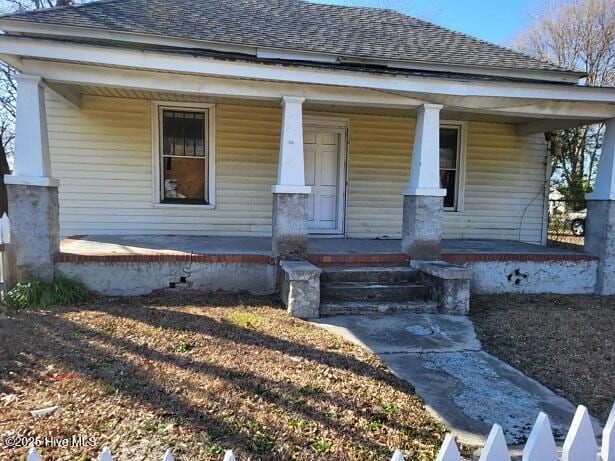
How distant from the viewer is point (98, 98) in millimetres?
7301

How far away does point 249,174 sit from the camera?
310 inches

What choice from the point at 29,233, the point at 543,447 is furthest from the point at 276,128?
the point at 543,447

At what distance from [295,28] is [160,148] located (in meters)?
3.53

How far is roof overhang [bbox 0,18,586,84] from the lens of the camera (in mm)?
6414

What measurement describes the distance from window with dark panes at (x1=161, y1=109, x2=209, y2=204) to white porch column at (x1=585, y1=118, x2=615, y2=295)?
21.6ft

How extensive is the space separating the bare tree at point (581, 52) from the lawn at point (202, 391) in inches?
596

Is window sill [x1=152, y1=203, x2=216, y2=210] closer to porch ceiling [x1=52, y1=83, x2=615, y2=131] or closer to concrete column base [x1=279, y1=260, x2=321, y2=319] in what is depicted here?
porch ceiling [x1=52, y1=83, x2=615, y2=131]

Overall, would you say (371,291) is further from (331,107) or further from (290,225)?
(331,107)

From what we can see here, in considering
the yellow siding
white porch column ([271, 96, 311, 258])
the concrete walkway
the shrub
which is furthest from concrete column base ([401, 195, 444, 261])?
the shrub

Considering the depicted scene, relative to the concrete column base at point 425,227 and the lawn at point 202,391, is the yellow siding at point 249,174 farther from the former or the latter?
the lawn at point 202,391

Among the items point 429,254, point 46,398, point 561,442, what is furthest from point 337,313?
point 46,398

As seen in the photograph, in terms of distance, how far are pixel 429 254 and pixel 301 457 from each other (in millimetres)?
4144

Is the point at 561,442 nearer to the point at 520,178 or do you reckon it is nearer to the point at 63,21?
the point at 520,178

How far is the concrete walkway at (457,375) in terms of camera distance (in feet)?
9.07
